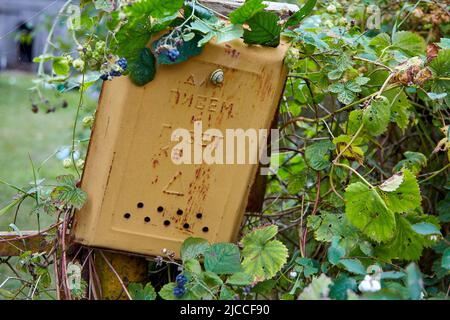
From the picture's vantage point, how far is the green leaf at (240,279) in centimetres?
136

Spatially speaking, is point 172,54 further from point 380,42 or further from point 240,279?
point 380,42

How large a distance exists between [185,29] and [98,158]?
13.8 inches

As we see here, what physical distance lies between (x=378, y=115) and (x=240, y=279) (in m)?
0.48

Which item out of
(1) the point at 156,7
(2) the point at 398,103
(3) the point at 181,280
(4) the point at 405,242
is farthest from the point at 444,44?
(3) the point at 181,280

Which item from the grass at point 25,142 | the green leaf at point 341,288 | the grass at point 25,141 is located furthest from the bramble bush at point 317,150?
the grass at point 25,141

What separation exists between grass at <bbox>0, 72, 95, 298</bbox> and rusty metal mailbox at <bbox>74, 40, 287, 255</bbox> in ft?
4.70

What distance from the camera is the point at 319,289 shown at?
117 centimetres

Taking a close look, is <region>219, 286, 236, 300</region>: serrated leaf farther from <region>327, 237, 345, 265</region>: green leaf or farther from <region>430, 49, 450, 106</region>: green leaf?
<region>430, 49, 450, 106</region>: green leaf

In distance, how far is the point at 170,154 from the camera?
145 centimetres

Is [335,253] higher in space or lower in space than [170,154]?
lower

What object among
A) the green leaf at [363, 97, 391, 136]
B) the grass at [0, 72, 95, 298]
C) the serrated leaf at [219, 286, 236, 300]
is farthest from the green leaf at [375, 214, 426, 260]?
the grass at [0, 72, 95, 298]

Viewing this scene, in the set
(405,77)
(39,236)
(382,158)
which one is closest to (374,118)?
(405,77)

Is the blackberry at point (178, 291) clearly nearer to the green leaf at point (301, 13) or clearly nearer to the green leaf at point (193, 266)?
the green leaf at point (193, 266)

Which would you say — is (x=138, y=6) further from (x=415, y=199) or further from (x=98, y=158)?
(x=415, y=199)
